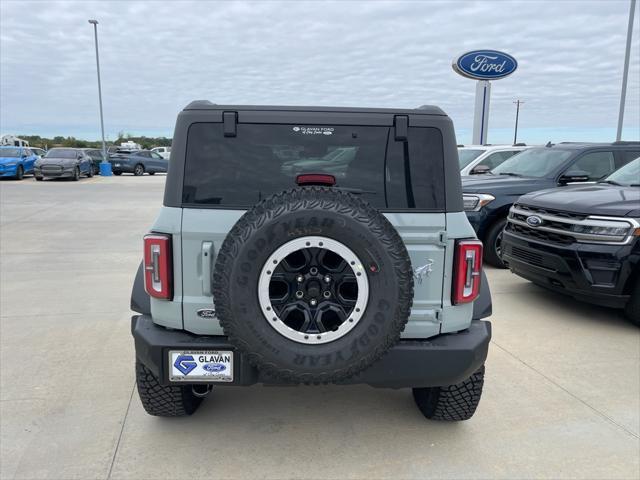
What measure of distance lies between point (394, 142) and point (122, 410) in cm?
236

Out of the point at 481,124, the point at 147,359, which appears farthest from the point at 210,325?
the point at 481,124

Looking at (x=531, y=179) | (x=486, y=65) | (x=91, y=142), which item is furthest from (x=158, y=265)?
(x=91, y=142)

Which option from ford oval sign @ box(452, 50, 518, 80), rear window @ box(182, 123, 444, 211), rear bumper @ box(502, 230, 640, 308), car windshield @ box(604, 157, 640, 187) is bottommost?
rear bumper @ box(502, 230, 640, 308)

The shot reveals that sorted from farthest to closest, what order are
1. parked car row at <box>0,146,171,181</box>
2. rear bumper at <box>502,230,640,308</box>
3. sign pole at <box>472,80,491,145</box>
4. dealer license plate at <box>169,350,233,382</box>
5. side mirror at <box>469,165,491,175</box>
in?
parked car row at <box>0,146,171,181</box>, sign pole at <box>472,80,491,145</box>, side mirror at <box>469,165,491,175</box>, rear bumper at <box>502,230,640,308</box>, dealer license plate at <box>169,350,233,382</box>

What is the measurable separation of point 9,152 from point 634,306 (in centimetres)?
2540

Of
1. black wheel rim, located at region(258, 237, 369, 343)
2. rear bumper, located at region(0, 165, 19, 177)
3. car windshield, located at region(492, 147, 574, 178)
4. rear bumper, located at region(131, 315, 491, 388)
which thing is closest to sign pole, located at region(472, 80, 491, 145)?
car windshield, located at region(492, 147, 574, 178)

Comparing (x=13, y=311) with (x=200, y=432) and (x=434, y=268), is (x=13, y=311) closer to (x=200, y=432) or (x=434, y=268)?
(x=200, y=432)

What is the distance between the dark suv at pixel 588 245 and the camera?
181 inches

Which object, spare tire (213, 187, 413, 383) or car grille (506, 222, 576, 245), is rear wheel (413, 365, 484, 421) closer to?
spare tire (213, 187, 413, 383)

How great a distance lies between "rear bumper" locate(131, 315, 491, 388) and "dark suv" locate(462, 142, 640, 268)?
15.6 feet

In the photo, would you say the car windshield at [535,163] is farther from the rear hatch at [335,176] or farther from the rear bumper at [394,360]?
the rear bumper at [394,360]

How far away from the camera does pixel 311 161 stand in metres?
2.67

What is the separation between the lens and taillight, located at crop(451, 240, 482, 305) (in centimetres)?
259

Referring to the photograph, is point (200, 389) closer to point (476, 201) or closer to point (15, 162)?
point (476, 201)
